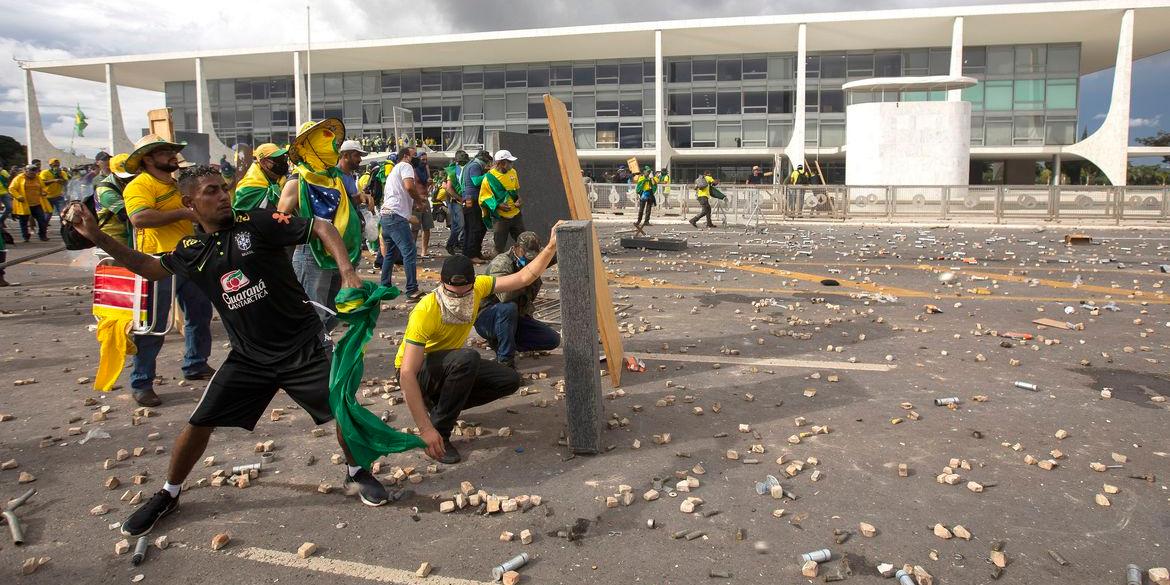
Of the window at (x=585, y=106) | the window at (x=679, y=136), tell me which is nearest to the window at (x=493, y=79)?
the window at (x=585, y=106)

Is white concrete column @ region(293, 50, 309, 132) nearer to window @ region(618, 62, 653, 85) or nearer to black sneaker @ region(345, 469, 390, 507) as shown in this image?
window @ region(618, 62, 653, 85)

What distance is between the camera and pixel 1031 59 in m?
43.6

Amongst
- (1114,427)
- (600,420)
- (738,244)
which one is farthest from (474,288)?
(738,244)

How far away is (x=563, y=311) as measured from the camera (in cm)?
443

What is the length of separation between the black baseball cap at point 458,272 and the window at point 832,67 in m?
46.2

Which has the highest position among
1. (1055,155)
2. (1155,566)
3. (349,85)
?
(349,85)

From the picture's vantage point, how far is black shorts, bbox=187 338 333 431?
3.80m

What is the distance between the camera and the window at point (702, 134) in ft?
156

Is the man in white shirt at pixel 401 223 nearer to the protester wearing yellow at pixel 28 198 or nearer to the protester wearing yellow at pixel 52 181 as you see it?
the protester wearing yellow at pixel 28 198

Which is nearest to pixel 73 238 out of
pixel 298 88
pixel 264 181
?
pixel 264 181

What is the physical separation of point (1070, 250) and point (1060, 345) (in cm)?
1007

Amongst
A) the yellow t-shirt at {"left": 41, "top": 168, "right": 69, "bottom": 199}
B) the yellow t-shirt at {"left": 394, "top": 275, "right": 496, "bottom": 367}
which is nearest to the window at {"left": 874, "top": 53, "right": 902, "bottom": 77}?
the yellow t-shirt at {"left": 41, "top": 168, "right": 69, "bottom": 199}

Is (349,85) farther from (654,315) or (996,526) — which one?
(996,526)

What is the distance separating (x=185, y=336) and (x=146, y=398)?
0.71 metres
